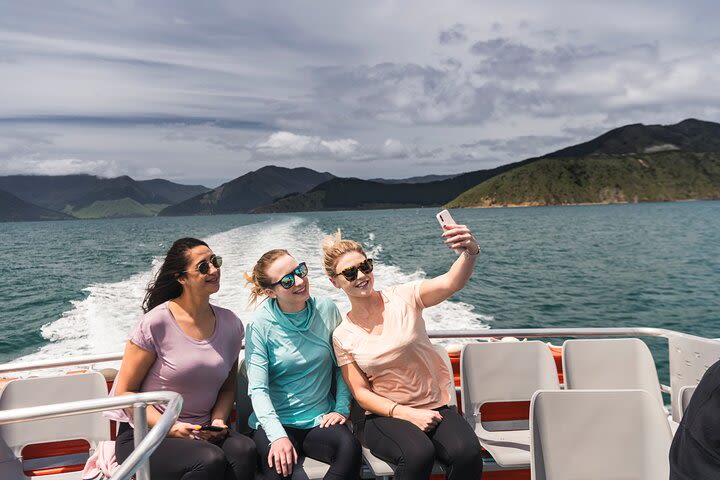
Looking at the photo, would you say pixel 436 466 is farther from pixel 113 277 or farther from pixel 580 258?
pixel 580 258

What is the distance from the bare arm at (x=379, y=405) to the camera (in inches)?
112

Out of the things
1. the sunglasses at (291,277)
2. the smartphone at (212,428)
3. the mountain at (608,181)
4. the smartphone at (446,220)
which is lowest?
the smartphone at (212,428)

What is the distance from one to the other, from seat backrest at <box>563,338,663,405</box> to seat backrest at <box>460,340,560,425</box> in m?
0.18

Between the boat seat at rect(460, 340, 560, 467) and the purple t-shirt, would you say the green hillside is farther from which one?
Answer: the purple t-shirt

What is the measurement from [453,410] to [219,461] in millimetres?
1214

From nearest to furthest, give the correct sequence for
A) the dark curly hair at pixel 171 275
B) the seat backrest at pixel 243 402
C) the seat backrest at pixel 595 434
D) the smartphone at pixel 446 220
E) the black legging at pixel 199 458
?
the seat backrest at pixel 595 434 → the black legging at pixel 199 458 → the smartphone at pixel 446 220 → the dark curly hair at pixel 171 275 → the seat backrest at pixel 243 402

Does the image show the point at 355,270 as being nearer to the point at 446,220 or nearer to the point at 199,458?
the point at 446,220

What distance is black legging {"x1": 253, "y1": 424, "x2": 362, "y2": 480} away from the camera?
271 cm

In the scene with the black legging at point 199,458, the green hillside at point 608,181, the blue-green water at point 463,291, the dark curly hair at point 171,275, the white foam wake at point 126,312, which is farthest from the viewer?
the green hillside at point 608,181

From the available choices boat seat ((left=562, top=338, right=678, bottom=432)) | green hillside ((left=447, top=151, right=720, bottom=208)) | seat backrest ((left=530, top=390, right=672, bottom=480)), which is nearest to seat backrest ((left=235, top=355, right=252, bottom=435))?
seat backrest ((left=530, top=390, right=672, bottom=480))

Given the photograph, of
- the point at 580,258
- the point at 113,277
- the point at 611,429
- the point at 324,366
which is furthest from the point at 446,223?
the point at 580,258

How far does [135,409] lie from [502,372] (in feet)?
7.66

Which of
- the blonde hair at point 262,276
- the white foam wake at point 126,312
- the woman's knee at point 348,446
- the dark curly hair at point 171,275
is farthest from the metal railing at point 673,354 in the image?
the white foam wake at point 126,312

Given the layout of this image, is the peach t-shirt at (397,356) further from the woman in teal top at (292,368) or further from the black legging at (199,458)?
the black legging at (199,458)
